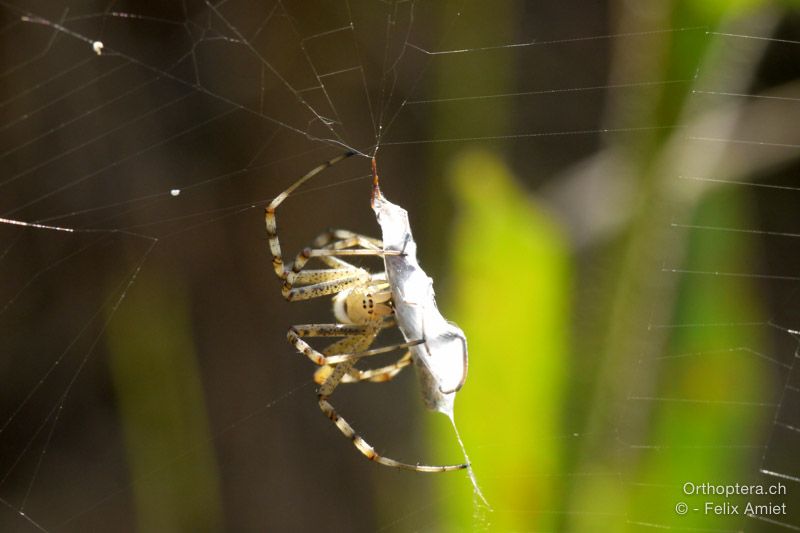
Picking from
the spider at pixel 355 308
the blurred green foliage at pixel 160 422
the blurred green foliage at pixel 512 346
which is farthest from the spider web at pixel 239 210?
the blurred green foliage at pixel 512 346

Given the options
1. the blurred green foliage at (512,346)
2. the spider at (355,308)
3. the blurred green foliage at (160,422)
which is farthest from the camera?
the blurred green foliage at (160,422)

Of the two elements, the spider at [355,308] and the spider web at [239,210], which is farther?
the spider web at [239,210]

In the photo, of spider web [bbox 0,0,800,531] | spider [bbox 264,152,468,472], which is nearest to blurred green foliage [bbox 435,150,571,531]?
spider [bbox 264,152,468,472]

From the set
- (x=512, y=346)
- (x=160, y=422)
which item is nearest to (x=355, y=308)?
(x=512, y=346)

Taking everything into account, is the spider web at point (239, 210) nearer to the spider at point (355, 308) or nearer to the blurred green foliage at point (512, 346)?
the spider at point (355, 308)

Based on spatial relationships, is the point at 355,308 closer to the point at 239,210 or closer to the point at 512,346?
the point at 512,346

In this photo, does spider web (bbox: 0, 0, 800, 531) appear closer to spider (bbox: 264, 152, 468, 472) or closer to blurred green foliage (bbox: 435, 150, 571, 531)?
spider (bbox: 264, 152, 468, 472)
